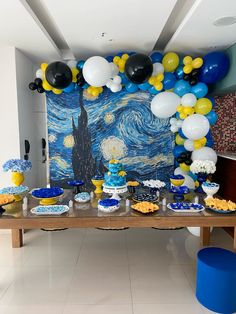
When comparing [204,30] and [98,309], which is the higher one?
[204,30]

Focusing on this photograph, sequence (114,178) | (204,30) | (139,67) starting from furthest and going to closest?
(139,67) → (204,30) → (114,178)

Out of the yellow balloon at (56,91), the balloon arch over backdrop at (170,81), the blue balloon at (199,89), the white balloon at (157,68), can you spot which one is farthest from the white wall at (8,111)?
the blue balloon at (199,89)

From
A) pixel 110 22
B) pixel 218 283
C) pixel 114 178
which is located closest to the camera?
pixel 218 283

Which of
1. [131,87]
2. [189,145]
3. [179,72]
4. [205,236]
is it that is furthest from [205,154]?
[131,87]

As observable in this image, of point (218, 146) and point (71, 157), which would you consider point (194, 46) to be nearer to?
point (218, 146)

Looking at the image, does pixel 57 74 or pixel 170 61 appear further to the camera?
pixel 170 61

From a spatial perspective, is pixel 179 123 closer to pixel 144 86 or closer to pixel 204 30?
pixel 144 86

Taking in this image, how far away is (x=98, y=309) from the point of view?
1.96 m

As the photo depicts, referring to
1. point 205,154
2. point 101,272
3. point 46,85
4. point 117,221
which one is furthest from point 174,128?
point 101,272

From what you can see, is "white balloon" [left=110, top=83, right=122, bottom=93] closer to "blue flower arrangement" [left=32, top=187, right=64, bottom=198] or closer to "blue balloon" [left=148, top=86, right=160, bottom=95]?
"blue balloon" [left=148, top=86, right=160, bottom=95]

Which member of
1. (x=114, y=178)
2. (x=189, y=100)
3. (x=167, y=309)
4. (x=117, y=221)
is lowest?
(x=167, y=309)

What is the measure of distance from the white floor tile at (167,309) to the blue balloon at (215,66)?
2593mm

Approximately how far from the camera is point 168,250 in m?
2.91

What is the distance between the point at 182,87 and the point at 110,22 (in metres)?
1.28
